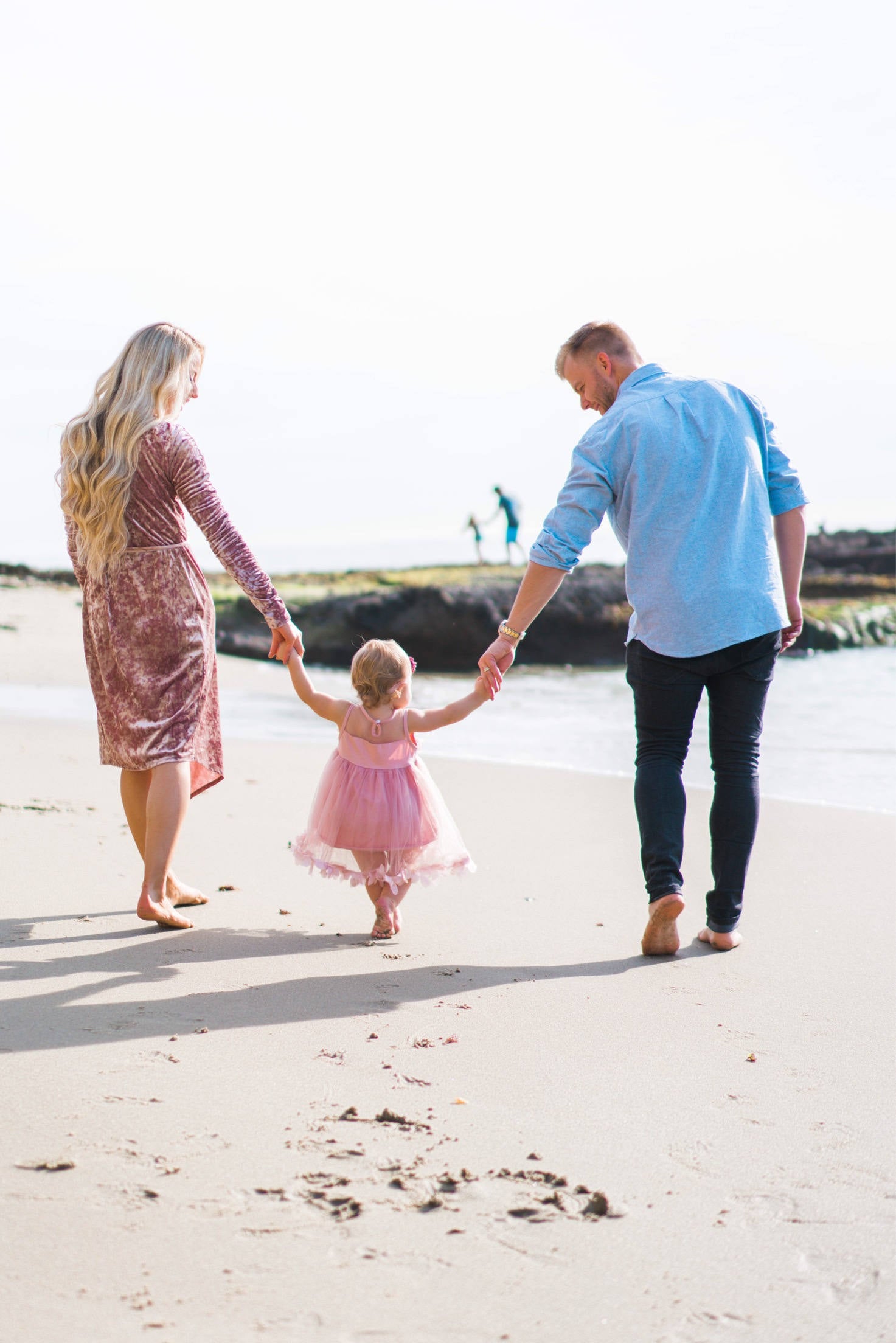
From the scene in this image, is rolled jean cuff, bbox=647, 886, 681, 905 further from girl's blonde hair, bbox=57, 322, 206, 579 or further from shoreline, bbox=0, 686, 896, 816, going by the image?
shoreline, bbox=0, 686, 896, 816

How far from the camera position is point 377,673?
3.69 m

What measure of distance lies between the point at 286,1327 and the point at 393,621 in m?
14.9

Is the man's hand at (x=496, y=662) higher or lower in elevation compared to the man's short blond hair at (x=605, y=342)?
lower

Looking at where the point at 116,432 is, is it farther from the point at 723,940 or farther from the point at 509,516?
the point at 509,516

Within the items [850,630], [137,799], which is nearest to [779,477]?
[137,799]

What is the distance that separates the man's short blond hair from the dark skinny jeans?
0.87 metres

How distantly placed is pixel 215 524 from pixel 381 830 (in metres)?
1.04

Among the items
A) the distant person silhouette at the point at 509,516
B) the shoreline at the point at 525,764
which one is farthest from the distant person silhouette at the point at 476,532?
the shoreline at the point at 525,764

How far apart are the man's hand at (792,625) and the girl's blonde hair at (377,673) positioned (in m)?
1.15

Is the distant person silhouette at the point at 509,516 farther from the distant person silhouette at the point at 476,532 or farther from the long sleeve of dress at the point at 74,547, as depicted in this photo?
the long sleeve of dress at the point at 74,547

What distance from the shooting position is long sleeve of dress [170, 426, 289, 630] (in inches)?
144

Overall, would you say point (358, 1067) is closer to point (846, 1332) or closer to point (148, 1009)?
point (148, 1009)

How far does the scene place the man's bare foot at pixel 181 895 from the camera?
3934 millimetres

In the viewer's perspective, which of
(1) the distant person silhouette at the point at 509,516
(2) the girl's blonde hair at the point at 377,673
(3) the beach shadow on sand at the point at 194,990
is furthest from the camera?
(1) the distant person silhouette at the point at 509,516
